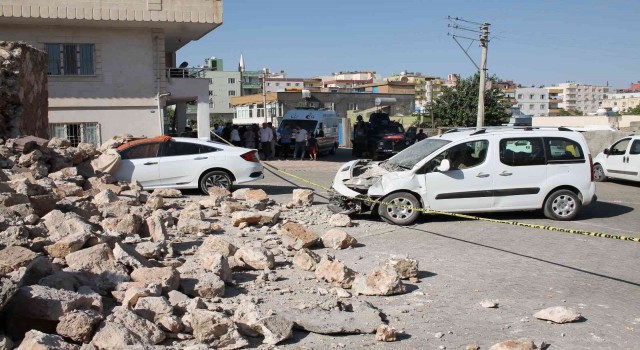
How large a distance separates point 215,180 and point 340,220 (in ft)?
15.5

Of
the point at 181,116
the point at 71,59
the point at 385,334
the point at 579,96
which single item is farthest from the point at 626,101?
the point at 385,334

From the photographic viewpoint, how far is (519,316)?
6254mm

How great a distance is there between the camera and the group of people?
1088 inches

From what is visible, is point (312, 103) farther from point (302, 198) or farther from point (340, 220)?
point (340, 220)

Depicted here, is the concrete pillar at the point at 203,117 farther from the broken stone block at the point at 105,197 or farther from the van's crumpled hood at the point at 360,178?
the van's crumpled hood at the point at 360,178

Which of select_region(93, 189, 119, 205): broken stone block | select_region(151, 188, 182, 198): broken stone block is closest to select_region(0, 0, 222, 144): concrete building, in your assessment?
select_region(151, 188, 182, 198): broken stone block

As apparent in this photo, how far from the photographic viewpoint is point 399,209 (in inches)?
437

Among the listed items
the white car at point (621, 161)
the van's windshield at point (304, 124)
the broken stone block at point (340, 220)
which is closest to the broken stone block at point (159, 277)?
the broken stone block at point (340, 220)

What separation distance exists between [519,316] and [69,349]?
4.02m

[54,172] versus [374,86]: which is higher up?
[374,86]

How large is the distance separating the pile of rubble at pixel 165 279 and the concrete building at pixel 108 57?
13.8m

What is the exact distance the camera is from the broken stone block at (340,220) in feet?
35.8

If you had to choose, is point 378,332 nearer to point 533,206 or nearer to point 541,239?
point 541,239

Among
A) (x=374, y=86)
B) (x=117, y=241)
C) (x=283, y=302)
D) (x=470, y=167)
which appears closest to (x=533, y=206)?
(x=470, y=167)
